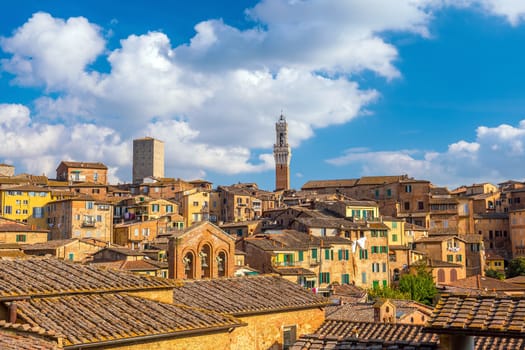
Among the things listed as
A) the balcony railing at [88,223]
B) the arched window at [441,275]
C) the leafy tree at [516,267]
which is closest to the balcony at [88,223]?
the balcony railing at [88,223]

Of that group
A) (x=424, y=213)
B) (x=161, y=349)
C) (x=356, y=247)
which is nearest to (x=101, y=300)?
(x=161, y=349)

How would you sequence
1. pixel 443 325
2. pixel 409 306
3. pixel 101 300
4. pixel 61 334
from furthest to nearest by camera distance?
pixel 409 306 < pixel 101 300 < pixel 61 334 < pixel 443 325

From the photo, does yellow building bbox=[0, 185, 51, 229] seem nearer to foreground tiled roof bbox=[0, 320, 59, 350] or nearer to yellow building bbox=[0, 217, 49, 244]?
yellow building bbox=[0, 217, 49, 244]

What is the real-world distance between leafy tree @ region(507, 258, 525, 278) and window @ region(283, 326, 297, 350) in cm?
Result: 6913

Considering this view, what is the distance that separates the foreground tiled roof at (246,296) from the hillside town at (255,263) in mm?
71

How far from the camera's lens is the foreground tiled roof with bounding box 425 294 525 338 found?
35.7 feet

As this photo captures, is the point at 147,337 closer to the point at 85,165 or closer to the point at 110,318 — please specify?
the point at 110,318

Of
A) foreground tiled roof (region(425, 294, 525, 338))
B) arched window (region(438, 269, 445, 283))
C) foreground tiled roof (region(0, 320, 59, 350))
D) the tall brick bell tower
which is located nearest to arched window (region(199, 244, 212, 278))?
foreground tiled roof (region(0, 320, 59, 350))

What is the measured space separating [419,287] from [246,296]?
4910cm

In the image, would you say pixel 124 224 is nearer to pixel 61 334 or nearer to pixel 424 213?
pixel 424 213

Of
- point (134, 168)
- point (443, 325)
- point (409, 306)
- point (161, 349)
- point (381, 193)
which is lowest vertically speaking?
point (409, 306)

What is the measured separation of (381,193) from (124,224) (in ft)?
127

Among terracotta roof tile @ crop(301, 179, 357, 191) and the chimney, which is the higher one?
terracotta roof tile @ crop(301, 179, 357, 191)

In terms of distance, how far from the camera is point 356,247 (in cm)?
7075
